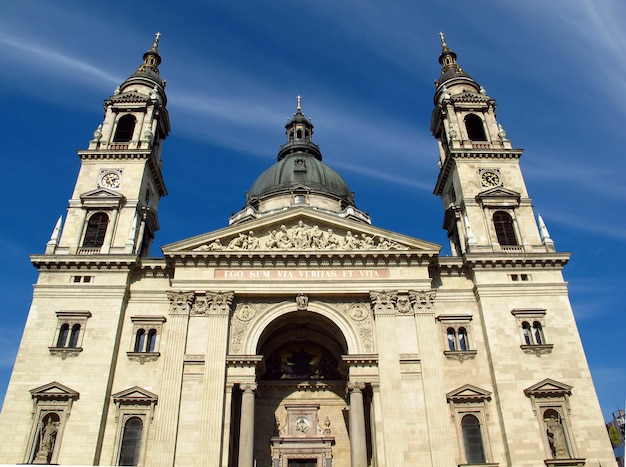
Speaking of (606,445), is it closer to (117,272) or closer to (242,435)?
(242,435)

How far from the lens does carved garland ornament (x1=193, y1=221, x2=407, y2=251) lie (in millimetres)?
29875

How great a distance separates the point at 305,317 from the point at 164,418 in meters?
8.92

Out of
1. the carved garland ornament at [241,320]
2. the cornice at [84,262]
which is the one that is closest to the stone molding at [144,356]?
the carved garland ornament at [241,320]

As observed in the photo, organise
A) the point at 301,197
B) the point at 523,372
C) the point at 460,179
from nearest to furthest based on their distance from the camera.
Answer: the point at 523,372 < the point at 460,179 < the point at 301,197

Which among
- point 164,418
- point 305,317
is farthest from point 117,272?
point 305,317

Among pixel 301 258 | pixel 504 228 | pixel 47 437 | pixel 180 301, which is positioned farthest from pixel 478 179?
pixel 47 437

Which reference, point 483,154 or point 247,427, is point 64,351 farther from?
point 483,154

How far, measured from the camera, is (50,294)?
95.1 ft

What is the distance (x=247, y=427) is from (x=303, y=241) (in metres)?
10.1

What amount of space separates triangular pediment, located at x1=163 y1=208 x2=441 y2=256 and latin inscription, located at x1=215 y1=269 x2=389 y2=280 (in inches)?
44.0

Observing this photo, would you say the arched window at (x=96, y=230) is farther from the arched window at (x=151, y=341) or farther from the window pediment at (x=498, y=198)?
the window pediment at (x=498, y=198)

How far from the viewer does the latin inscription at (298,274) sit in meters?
Answer: 29.3

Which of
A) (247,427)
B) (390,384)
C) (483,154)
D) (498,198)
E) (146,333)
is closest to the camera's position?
(247,427)

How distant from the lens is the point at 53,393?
25875 mm
